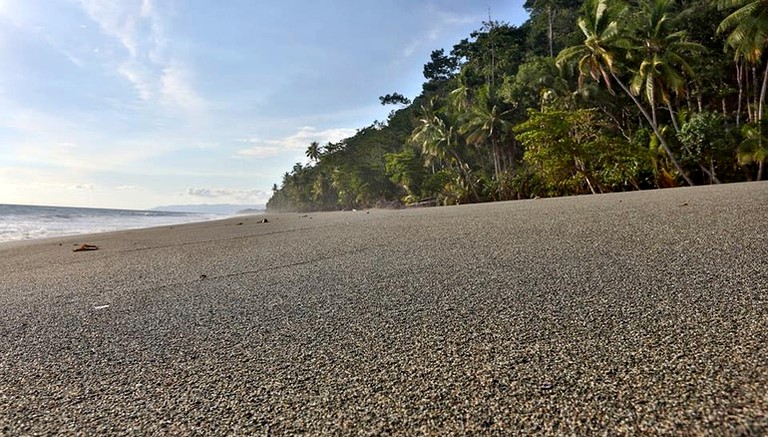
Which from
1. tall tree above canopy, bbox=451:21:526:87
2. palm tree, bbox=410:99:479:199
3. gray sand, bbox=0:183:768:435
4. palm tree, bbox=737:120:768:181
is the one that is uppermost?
tall tree above canopy, bbox=451:21:526:87

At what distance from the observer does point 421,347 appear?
115 cm

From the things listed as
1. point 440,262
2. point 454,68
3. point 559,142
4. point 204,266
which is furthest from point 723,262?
point 454,68

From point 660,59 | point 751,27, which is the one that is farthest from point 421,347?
point 751,27

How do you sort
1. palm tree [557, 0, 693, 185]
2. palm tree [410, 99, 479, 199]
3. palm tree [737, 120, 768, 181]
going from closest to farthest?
1. palm tree [737, 120, 768, 181]
2. palm tree [557, 0, 693, 185]
3. palm tree [410, 99, 479, 199]

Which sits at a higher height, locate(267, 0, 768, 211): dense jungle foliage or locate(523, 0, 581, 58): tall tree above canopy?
locate(523, 0, 581, 58): tall tree above canopy

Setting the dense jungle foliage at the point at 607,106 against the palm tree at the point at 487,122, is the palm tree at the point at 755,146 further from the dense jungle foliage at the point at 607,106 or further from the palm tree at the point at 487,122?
the palm tree at the point at 487,122

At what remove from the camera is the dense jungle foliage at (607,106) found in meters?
12.3

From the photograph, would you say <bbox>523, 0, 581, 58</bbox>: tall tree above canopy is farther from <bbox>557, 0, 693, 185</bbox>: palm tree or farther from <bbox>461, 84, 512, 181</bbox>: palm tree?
<bbox>557, 0, 693, 185</bbox>: palm tree

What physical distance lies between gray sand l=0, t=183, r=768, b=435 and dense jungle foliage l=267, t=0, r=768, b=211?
12.2m

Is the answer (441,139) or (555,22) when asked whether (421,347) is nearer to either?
(441,139)

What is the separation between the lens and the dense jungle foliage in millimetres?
12258

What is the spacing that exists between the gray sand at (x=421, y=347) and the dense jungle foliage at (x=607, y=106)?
12.2 meters

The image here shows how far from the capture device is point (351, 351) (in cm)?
117

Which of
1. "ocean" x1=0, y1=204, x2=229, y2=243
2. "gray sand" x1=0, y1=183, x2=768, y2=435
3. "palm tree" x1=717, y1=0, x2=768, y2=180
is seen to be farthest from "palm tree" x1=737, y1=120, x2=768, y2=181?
"ocean" x1=0, y1=204, x2=229, y2=243
